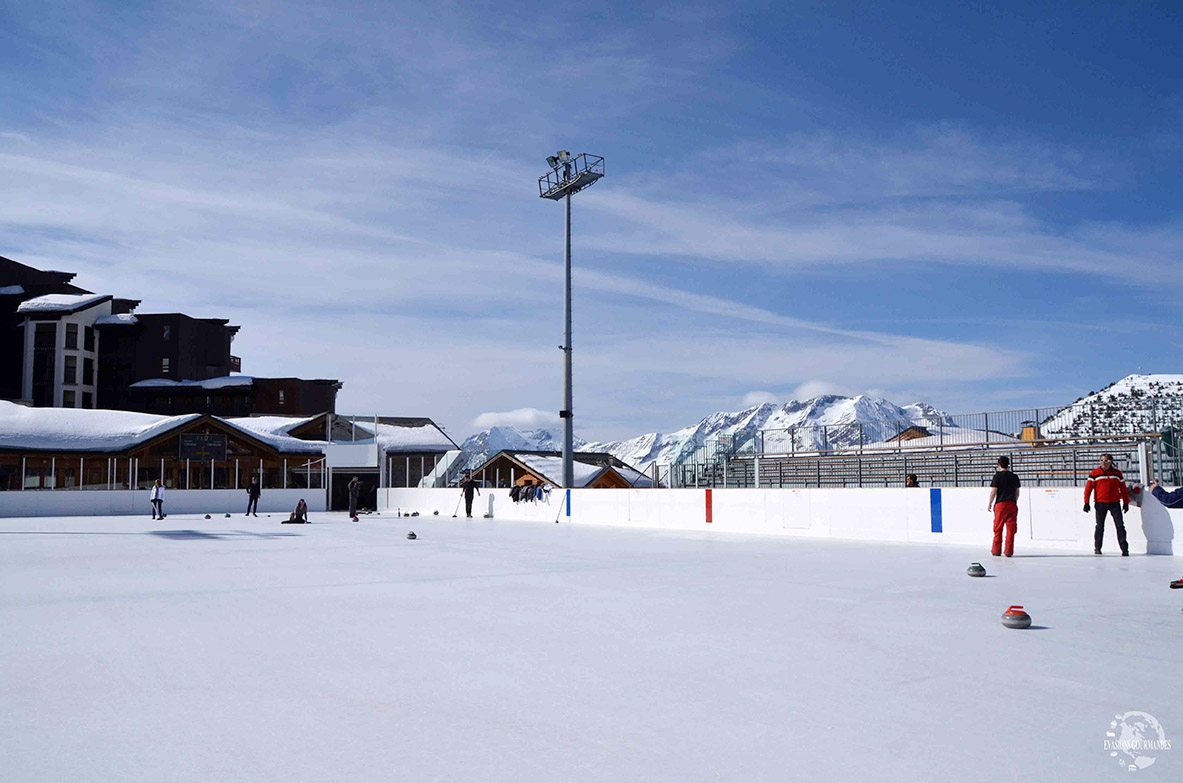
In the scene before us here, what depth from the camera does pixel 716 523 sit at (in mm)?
25578

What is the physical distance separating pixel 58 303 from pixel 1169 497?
74.7 meters

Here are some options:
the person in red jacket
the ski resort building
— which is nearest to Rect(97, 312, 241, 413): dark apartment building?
the ski resort building

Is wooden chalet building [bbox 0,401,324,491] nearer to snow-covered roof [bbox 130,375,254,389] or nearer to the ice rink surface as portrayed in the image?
snow-covered roof [bbox 130,375,254,389]

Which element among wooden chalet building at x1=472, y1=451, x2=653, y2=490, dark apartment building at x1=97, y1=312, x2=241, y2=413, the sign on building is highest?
dark apartment building at x1=97, y1=312, x2=241, y2=413

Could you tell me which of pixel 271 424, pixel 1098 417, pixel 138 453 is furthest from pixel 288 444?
pixel 1098 417

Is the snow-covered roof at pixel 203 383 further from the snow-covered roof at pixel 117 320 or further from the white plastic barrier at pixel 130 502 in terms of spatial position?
the white plastic barrier at pixel 130 502

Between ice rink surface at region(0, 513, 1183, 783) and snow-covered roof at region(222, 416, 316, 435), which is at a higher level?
snow-covered roof at region(222, 416, 316, 435)

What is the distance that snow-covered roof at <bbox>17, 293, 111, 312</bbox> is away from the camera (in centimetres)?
6894

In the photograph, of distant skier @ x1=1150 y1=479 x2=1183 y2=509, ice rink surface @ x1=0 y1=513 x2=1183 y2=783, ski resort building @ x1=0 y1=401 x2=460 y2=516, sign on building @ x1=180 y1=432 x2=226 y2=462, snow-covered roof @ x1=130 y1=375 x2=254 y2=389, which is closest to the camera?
ice rink surface @ x1=0 y1=513 x2=1183 y2=783

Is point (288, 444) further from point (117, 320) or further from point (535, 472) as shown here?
point (117, 320)

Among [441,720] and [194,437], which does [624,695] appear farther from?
[194,437]

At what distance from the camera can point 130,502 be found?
144ft

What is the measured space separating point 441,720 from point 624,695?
1172 millimetres

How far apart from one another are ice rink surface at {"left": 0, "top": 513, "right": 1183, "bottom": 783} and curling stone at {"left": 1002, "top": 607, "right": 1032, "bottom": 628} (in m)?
0.16
